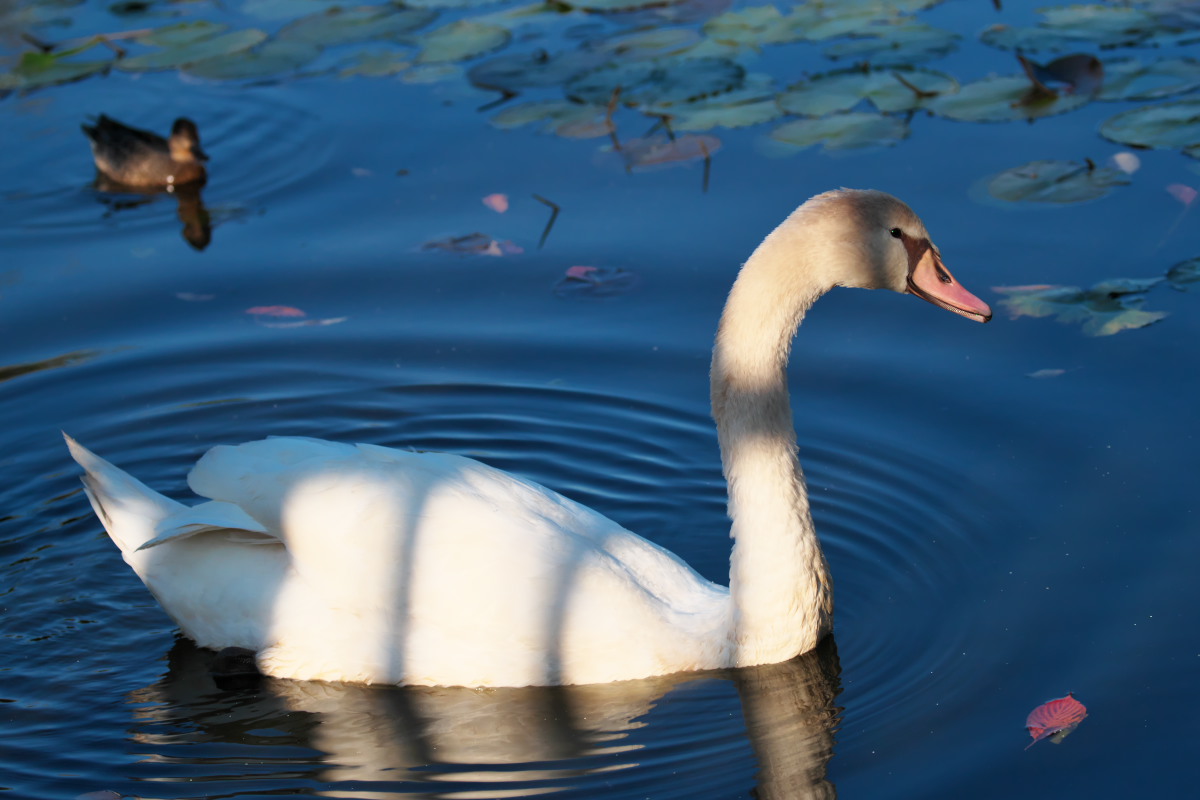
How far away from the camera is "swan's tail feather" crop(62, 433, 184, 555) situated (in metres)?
5.50

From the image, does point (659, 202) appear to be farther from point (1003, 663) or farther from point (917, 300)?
point (1003, 663)

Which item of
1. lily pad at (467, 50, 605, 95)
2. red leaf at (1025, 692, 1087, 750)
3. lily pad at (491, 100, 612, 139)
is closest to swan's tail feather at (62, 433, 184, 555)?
red leaf at (1025, 692, 1087, 750)

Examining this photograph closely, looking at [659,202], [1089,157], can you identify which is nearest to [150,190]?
[659,202]

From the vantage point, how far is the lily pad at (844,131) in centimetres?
865

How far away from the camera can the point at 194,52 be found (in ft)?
35.9

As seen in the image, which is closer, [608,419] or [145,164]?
[608,419]

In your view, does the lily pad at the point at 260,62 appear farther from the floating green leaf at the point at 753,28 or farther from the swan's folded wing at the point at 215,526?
the swan's folded wing at the point at 215,526

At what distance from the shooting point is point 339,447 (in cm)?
528

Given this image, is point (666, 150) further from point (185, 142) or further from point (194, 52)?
point (194, 52)

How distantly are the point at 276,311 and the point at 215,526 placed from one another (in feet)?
9.17

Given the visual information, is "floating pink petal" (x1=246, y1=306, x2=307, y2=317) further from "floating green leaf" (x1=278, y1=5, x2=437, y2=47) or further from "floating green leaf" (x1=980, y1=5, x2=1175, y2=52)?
"floating green leaf" (x1=980, y1=5, x2=1175, y2=52)

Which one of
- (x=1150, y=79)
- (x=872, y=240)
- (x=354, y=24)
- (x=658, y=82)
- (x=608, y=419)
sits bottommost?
(x=608, y=419)

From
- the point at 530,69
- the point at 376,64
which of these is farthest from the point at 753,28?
the point at 376,64

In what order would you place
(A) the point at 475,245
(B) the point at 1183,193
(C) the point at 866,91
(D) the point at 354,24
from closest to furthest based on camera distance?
(B) the point at 1183,193 < (A) the point at 475,245 < (C) the point at 866,91 < (D) the point at 354,24
